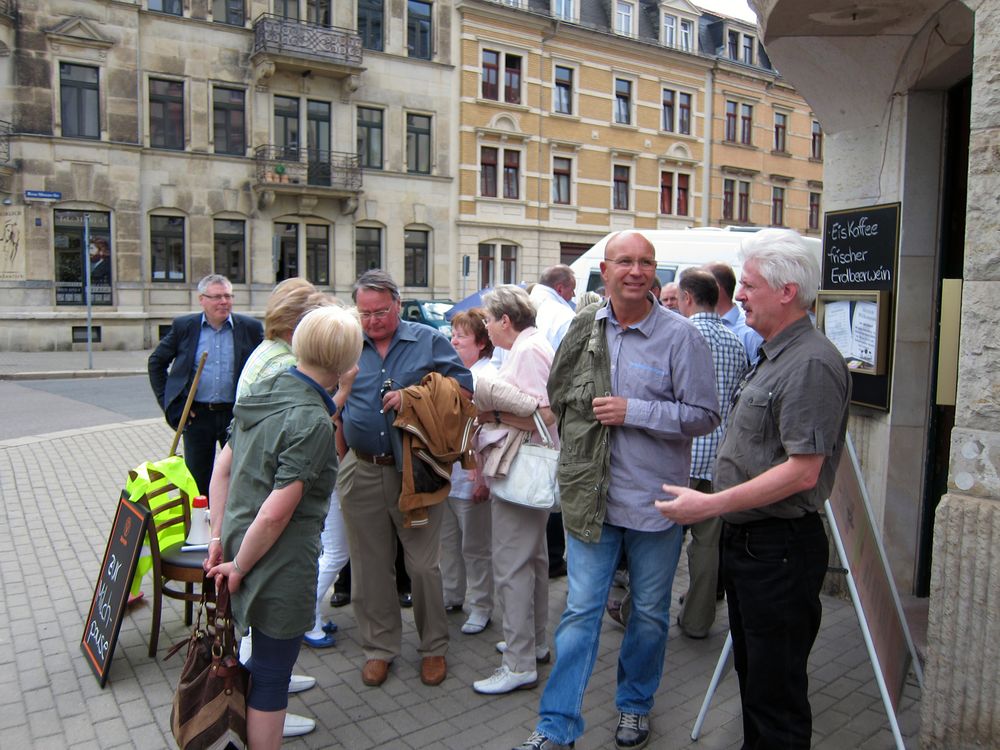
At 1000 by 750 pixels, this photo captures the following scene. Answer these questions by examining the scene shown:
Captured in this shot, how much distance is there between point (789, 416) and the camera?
259 centimetres

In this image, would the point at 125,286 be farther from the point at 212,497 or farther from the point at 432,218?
the point at 212,497

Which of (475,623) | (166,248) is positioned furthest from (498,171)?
(475,623)

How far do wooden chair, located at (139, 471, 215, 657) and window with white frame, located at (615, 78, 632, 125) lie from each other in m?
32.0

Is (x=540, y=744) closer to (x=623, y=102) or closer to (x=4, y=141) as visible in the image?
A: (x=4, y=141)

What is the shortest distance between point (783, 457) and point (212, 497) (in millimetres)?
2217

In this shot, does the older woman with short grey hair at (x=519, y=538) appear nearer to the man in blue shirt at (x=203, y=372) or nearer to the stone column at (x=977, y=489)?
the stone column at (x=977, y=489)

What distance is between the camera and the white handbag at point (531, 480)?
3.69 metres

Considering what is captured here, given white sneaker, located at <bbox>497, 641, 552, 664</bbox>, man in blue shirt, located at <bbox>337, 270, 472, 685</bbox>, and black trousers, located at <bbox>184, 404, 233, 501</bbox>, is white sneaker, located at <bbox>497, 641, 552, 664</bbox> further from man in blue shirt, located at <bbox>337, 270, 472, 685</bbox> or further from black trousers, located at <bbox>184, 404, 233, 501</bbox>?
black trousers, located at <bbox>184, 404, 233, 501</bbox>

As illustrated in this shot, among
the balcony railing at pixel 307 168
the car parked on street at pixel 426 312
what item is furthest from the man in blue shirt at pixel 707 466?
the balcony railing at pixel 307 168

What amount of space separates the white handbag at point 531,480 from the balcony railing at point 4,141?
2350cm

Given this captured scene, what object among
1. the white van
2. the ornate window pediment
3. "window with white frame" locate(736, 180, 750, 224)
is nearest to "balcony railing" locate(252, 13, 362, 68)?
the ornate window pediment

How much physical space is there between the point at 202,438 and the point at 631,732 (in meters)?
3.33

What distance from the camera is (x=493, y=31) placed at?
29.9 m

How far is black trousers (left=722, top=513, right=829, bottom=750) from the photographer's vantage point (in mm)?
2719
